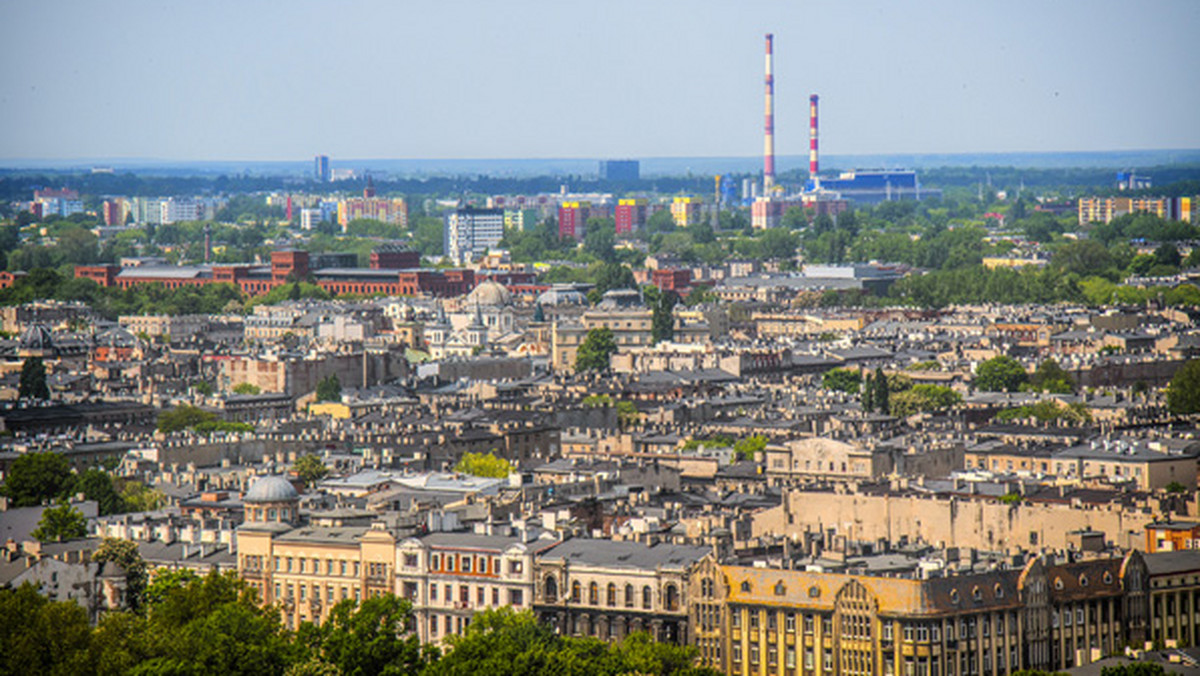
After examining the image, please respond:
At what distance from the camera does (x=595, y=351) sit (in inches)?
5032

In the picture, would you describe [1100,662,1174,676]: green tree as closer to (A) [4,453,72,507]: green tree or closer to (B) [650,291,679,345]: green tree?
(A) [4,453,72,507]: green tree

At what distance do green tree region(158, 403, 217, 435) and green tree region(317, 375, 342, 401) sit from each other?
10.5 metres

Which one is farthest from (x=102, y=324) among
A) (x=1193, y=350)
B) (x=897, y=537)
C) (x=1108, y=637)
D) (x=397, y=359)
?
Result: (x=1108, y=637)

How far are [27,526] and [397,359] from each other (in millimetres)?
57383

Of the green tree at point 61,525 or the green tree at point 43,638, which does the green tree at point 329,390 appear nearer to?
the green tree at point 61,525

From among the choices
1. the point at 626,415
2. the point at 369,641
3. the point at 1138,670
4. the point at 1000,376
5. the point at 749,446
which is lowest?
the point at 1000,376

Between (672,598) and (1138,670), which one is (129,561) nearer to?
(672,598)

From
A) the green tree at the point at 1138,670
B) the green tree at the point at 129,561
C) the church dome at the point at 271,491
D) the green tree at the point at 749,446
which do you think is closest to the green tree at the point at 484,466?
the green tree at the point at 749,446

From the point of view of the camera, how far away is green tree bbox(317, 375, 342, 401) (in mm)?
110375

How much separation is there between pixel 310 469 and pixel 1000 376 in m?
43.5

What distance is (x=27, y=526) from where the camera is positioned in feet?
222

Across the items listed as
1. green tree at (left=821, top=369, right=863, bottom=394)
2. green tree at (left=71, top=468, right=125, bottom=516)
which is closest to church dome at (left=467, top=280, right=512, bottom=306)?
green tree at (left=821, top=369, right=863, bottom=394)

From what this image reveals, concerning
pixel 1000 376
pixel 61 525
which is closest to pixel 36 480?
pixel 61 525

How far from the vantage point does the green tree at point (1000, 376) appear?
11050 cm
